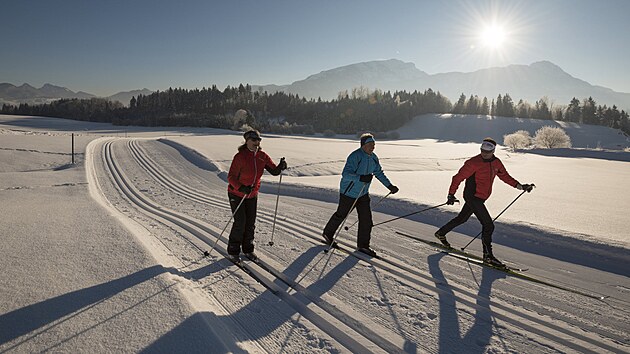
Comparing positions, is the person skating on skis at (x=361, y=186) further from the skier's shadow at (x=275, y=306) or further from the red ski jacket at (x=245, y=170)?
the red ski jacket at (x=245, y=170)

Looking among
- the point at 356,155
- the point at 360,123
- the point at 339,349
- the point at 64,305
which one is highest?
the point at 360,123

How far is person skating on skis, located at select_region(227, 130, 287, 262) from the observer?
211 inches

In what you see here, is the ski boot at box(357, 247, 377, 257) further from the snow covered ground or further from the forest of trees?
the forest of trees

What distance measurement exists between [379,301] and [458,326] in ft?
3.03

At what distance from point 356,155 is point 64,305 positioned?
4571 millimetres

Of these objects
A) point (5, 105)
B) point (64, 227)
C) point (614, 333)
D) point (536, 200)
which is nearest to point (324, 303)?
point (614, 333)

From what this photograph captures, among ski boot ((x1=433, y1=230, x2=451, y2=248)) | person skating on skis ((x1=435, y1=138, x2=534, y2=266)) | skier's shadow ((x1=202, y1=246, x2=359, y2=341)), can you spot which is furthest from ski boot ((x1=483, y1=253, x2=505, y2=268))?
skier's shadow ((x1=202, y1=246, x2=359, y2=341))

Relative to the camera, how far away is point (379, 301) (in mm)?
4184

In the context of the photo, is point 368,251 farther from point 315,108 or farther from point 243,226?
point 315,108

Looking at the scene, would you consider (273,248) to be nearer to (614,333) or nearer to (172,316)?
(172,316)

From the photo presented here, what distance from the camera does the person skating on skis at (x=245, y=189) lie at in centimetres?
537

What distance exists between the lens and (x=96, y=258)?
4.70 metres

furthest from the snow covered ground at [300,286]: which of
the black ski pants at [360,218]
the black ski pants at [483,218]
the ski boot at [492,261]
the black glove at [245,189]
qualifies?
the black glove at [245,189]

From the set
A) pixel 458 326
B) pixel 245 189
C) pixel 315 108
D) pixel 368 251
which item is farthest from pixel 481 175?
pixel 315 108
